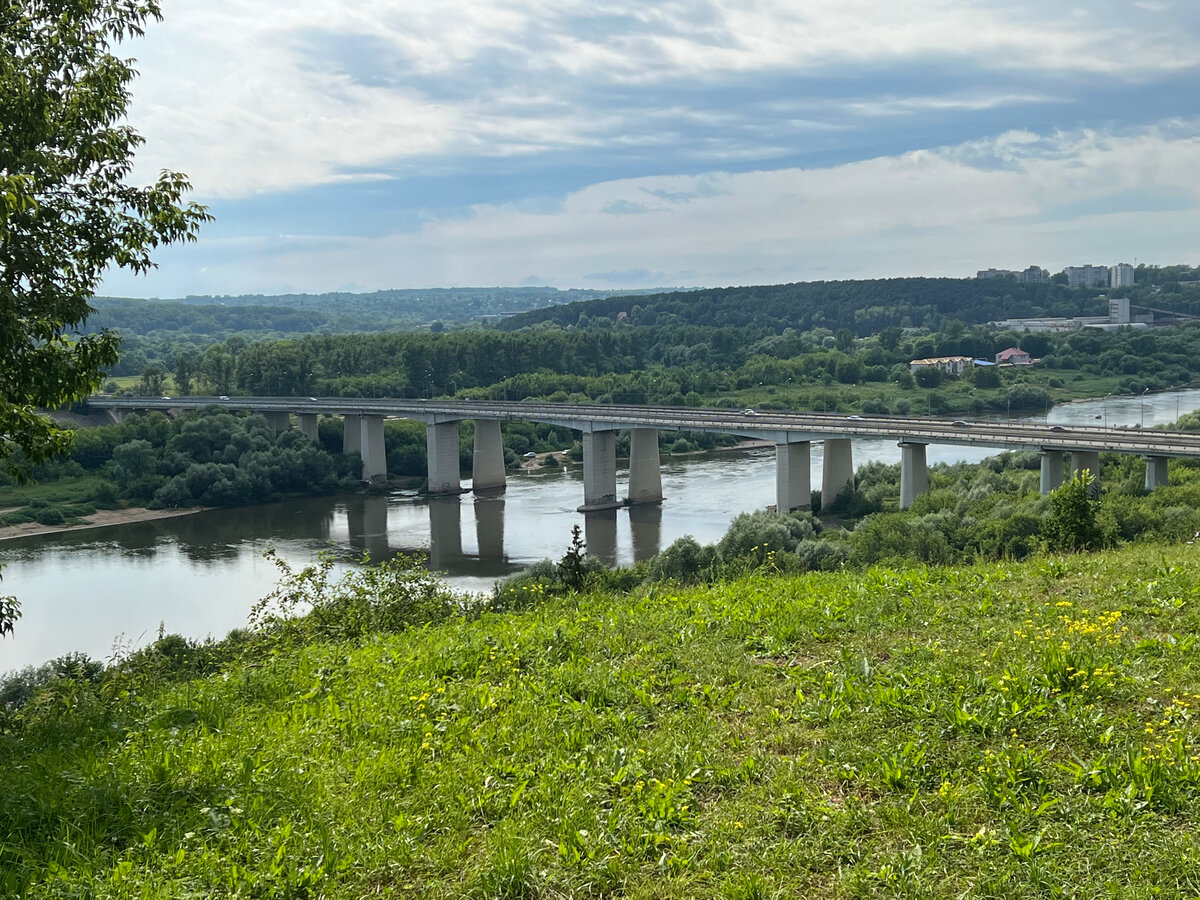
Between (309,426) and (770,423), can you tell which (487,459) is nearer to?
(309,426)

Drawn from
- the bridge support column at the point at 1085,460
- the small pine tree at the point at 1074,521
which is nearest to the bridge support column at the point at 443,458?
the bridge support column at the point at 1085,460

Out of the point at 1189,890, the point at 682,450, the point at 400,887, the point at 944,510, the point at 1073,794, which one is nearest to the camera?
the point at 1189,890

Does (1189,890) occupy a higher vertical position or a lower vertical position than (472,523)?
higher

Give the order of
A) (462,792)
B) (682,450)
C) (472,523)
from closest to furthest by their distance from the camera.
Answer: (462,792) → (472,523) → (682,450)

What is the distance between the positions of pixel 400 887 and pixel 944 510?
39.1m

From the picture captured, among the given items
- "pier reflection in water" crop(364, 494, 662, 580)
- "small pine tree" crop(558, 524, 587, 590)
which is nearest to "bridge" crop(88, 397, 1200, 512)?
"pier reflection in water" crop(364, 494, 662, 580)

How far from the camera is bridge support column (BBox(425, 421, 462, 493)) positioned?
73438 mm

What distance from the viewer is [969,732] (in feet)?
21.4

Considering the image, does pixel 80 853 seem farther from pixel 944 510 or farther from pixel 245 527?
pixel 245 527

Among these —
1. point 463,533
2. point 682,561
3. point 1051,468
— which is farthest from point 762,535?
point 463,533

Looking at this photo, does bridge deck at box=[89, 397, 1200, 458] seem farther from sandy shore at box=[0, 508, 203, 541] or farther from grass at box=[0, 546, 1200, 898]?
grass at box=[0, 546, 1200, 898]

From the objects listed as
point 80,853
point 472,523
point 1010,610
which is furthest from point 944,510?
point 80,853

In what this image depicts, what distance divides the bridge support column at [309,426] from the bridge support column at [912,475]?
49.2 metres

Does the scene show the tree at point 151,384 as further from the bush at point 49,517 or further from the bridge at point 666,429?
the bush at point 49,517
